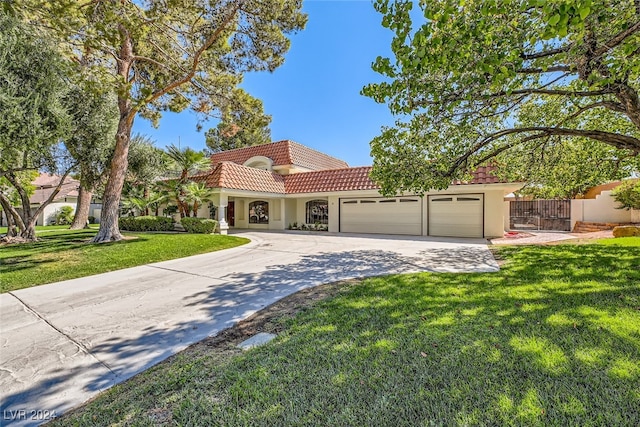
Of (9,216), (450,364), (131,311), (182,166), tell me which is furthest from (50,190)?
(450,364)

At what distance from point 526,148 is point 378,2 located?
7532 millimetres

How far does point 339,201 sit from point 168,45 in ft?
37.8

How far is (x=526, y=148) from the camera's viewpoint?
9234 millimetres

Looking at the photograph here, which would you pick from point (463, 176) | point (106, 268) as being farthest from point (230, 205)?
point (463, 176)

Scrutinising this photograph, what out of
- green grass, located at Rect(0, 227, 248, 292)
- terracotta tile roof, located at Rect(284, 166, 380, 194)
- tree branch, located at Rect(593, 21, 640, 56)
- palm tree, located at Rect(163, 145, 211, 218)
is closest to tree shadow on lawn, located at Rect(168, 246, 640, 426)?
tree branch, located at Rect(593, 21, 640, 56)

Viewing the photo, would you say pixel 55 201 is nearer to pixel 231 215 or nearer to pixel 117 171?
pixel 231 215

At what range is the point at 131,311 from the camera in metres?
4.73

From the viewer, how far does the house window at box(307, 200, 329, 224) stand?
19.0 meters

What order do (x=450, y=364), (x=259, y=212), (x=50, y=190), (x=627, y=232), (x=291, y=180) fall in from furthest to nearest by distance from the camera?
(x=50, y=190) < (x=259, y=212) < (x=291, y=180) < (x=627, y=232) < (x=450, y=364)

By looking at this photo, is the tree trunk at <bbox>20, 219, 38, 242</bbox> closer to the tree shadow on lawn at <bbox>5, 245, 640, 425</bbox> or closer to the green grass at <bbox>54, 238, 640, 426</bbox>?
the tree shadow on lawn at <bbox>5, 245, 640, 425</bbox>

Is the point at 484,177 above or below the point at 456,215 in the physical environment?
above

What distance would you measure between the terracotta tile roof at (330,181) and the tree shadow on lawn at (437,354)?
10998 mm

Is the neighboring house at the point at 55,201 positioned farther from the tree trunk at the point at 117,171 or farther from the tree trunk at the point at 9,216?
the tree trunk at the point at 117,171

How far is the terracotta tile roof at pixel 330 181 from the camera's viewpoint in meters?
16.1
